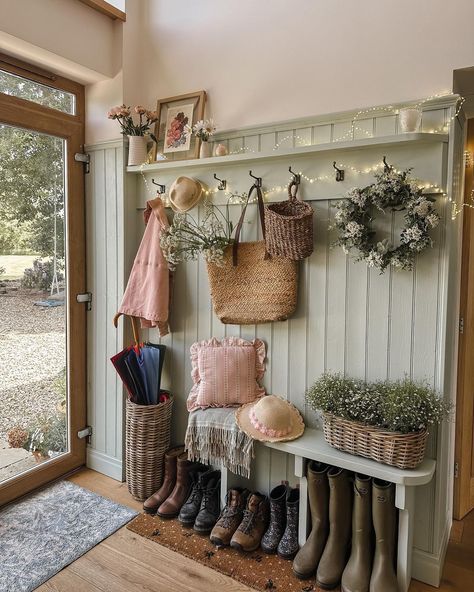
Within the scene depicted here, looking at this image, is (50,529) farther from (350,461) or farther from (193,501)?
(350,461)

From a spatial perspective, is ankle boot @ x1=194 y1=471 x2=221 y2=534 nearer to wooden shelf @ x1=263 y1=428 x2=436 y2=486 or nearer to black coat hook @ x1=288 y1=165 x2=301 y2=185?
wooden shelf @ x1=263 y1=428 x2=436 y2=486

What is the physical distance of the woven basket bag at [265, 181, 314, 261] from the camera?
1966mm

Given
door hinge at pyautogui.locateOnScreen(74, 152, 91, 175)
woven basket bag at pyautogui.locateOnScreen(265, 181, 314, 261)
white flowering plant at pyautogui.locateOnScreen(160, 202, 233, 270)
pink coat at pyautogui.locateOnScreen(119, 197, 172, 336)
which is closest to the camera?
woven basket bag at pyautogui.locateOnScreen(265, 181, 314, 261)

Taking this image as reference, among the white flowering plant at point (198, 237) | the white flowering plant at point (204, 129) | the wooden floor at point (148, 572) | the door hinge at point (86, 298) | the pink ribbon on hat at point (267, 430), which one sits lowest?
the wooden floor at point (148, 572)

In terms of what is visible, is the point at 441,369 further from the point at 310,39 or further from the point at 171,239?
the point at 310,39

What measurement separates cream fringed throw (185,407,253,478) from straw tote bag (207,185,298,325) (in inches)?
18.7

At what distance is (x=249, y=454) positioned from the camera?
2.11m

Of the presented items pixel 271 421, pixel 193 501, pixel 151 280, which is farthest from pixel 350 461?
pixel 151 280

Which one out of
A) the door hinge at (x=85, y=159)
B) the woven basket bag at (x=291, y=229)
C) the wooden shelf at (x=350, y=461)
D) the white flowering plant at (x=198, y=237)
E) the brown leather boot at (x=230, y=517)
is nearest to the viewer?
the wooden shelf at (x=350, y=461)

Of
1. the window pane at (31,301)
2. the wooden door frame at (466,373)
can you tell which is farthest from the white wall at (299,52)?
the window pane at (31,301)

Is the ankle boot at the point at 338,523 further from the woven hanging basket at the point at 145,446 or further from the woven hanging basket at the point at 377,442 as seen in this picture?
the woven hanging basket at the point at 145,446

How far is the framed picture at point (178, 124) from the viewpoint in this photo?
2428mm

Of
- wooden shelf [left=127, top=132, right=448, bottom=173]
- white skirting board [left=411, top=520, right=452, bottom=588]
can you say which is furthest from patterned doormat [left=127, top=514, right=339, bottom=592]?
wooden shelf [left=127, top=132, right=448, bottom=173]

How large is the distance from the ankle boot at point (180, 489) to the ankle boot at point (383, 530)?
98 centimetres
